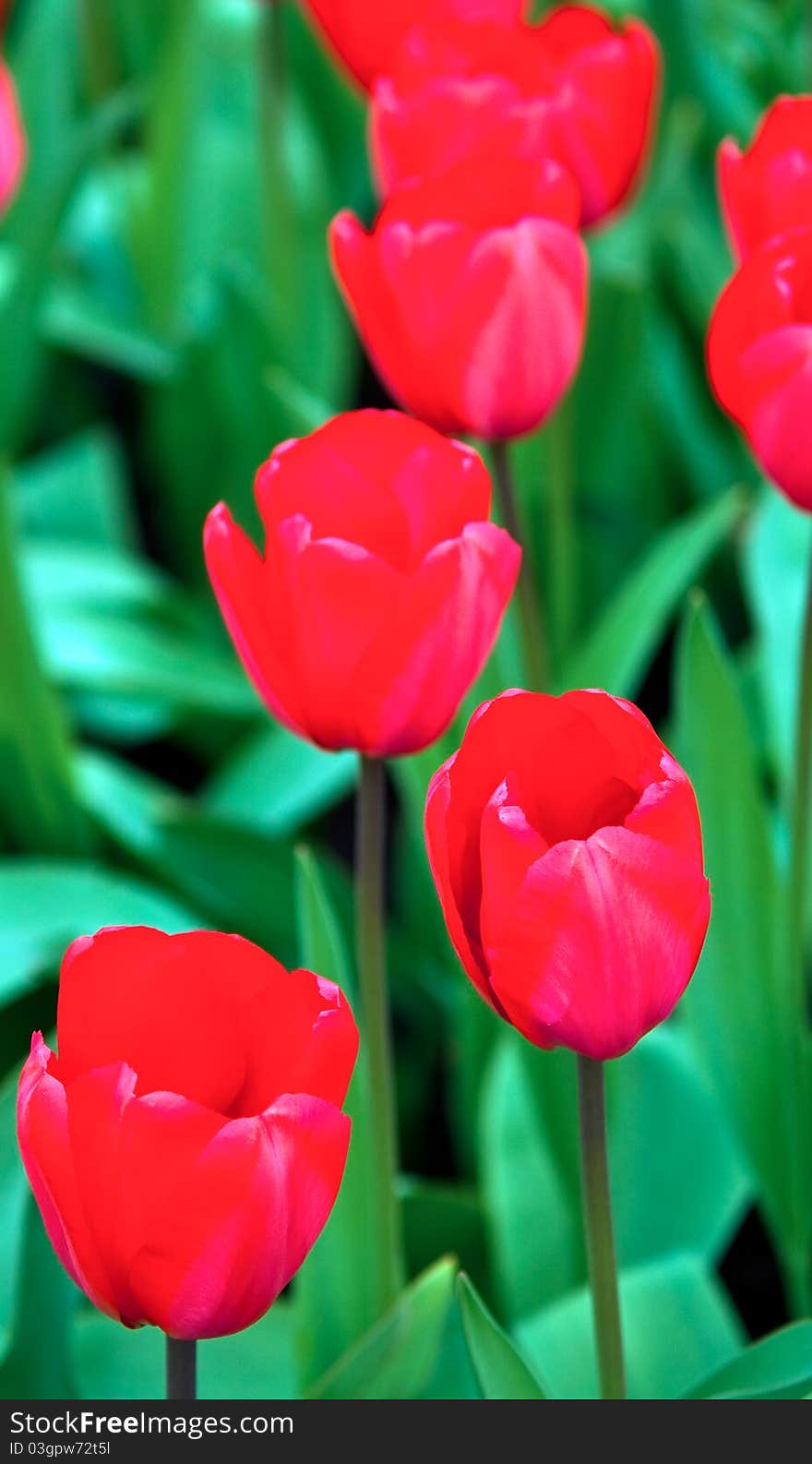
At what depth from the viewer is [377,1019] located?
1.96ft

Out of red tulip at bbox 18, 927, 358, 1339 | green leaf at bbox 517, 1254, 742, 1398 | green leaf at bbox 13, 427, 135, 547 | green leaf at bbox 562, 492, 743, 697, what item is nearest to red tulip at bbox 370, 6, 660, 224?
green leaf at bbox 562, 492, 743, 697

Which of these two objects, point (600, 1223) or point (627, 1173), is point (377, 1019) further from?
point (627, 1173)

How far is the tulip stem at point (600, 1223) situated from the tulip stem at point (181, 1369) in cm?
11

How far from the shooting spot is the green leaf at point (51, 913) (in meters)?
0.88

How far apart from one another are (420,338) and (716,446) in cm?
67

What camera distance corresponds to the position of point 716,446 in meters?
1.24

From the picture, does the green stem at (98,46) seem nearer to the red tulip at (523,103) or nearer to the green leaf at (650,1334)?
the red tulip at (523,103)

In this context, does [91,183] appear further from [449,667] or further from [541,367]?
[449,667]

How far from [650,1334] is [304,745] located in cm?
45

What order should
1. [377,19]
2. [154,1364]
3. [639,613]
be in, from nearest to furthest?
[154,1364]
[377,19]
[639,613]

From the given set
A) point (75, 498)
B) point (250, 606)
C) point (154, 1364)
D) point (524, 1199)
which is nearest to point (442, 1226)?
point (524, 1199)

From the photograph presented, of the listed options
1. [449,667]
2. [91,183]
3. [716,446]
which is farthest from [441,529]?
[91,183]
